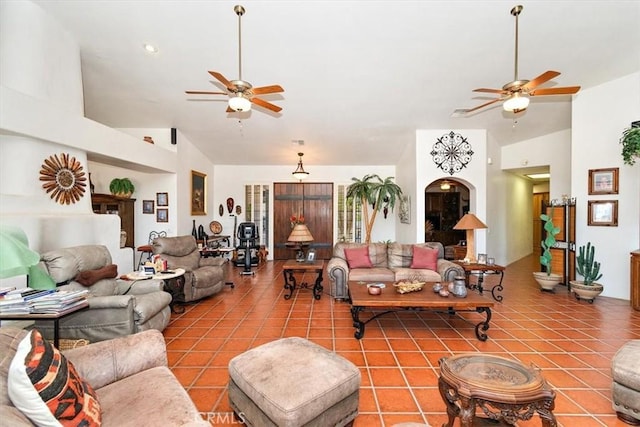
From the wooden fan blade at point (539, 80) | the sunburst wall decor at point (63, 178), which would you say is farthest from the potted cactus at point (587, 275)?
the sunburst wall decor at point (63, 178)

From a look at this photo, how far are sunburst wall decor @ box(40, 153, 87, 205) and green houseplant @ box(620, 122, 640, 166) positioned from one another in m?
7.36

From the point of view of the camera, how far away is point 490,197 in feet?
20.1

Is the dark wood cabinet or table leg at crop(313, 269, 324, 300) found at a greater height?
the dark wood cabinet

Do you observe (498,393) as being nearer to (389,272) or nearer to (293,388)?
(293,388)

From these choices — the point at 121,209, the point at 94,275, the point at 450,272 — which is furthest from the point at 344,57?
the point at 121,209

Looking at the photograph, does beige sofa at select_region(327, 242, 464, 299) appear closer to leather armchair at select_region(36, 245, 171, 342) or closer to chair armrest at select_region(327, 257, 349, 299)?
chair armrest at select_region(327, 257, 349, 299)

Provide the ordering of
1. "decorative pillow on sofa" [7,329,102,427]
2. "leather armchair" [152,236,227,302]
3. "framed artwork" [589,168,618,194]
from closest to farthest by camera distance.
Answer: "decorative pillow on sofa" [7,329,102,427] → "leather armchair" [152,236,227,302] → "framed artwork" [589,168,618,194]

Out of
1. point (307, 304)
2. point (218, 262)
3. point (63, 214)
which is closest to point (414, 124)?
point (307, 304)

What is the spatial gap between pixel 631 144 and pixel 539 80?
7.78 feet

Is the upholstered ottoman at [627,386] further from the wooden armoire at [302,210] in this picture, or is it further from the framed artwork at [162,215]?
the framed artwork at [162,215]

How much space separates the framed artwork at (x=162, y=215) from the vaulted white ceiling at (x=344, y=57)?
1.75 meters

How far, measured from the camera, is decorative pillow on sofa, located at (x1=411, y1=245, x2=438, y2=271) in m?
4.51

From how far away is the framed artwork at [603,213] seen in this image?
14.4 ft

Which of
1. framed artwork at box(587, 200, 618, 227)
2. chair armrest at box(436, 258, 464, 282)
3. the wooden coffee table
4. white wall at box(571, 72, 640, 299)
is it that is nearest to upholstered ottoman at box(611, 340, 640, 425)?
the wooden coffee table
